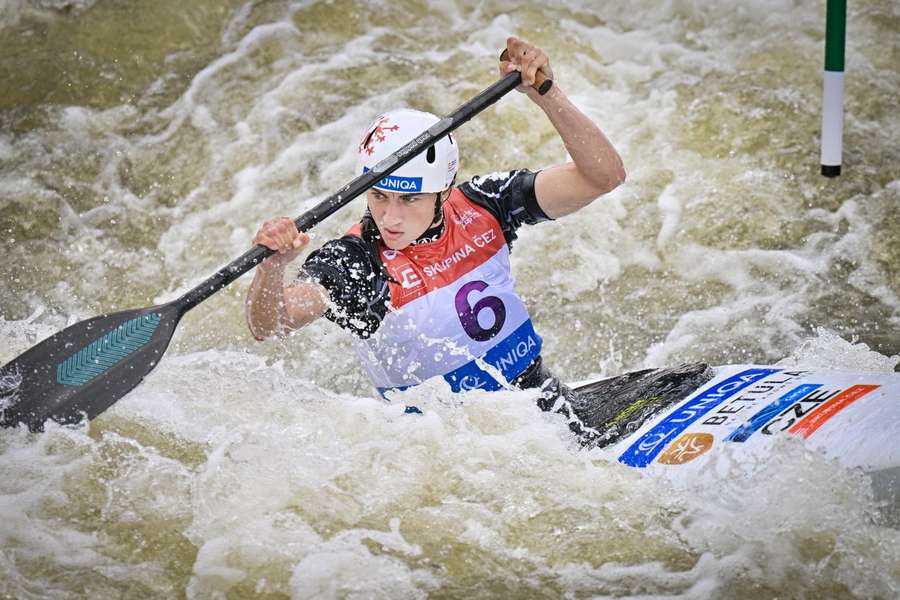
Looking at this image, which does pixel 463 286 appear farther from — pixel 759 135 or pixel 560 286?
pixel 759 135

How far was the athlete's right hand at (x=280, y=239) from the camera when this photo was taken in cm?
321

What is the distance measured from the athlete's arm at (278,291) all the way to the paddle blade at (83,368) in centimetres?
50

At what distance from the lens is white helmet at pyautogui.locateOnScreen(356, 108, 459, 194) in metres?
3.44

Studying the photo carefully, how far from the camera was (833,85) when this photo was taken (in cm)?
509

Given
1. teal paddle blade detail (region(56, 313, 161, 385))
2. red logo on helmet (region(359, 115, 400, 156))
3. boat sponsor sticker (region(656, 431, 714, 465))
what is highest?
red logo on helmet (region(359, 115, 400, 156))

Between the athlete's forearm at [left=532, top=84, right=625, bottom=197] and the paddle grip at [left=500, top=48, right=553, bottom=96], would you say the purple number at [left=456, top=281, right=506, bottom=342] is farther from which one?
the paddle grip at [left=500, top=48, right=553, bottom=96]

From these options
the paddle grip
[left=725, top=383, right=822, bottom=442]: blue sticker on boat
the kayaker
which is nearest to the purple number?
the kayaker

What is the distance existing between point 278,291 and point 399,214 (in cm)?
49

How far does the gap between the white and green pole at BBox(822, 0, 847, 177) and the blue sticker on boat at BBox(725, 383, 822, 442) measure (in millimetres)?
2072

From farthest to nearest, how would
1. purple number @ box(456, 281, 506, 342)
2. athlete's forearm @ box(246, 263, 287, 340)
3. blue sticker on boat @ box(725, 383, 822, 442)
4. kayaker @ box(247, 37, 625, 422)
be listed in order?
purple number @ box(456, 281, 506, 342) → kayaker @ box(247, 37, 625, 422) → blue sticker on boat @ box(725, 383, 822, 442) → athlete's forearm @ box(246, 263, 287, 340)

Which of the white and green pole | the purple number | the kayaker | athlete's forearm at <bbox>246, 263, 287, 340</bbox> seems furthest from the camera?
the white and green pole

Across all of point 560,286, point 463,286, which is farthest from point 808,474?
point 560,286

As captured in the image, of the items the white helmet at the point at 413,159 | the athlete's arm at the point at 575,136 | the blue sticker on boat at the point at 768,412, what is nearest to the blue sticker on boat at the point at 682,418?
the blue sticker on boat at the point at 768,412

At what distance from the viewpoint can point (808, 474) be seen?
3.16m
